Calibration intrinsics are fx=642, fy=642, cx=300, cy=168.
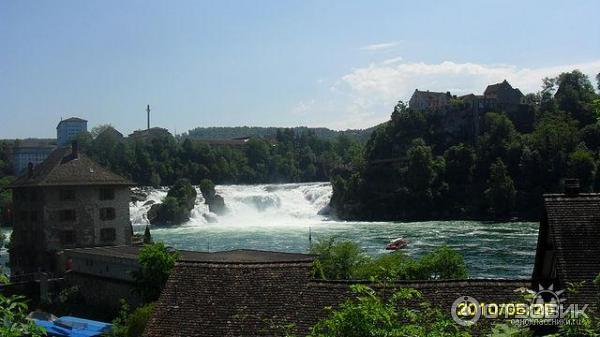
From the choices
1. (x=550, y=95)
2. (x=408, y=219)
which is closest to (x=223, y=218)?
(x=408, y=219)

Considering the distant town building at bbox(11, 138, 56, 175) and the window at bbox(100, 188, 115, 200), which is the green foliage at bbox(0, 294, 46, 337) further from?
the distant town building at bbox(11, 138, 56, 175)

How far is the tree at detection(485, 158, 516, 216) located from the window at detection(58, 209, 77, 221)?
246 feet

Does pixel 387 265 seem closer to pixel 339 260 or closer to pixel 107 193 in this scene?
pixel 339 260

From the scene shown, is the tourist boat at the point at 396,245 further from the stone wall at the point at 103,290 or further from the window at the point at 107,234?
the stone wall at the point at 103,290

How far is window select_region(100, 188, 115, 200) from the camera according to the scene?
152ft

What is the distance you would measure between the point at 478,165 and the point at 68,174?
89.9m

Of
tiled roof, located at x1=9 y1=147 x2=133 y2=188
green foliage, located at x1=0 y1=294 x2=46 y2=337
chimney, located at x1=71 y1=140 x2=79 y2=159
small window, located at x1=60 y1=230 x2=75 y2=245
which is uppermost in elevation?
chimney, located at x1=71 y1=140 x2=79 y2=159

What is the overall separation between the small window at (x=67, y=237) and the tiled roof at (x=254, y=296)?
34.0 metres

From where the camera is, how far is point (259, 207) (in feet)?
373

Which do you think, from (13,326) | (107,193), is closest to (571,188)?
(13,326)

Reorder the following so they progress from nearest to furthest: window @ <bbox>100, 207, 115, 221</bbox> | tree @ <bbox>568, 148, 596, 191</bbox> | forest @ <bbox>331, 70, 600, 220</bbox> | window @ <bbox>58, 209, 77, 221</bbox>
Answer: window @ <bbox>58, 209, 77, 221</bbox>
window @ <bbox>100, 207, 115, 221</bbox>
tree @ <bbox>568, 148, 596, 191</bbox>
forest @ <bbox>331, 70, 600, 220</bbox>

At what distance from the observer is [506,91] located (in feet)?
474

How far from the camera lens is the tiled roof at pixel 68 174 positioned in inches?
1790

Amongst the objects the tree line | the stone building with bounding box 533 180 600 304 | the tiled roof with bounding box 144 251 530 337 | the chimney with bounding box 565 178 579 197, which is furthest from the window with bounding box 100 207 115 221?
the tree line
